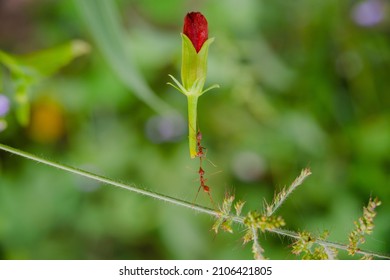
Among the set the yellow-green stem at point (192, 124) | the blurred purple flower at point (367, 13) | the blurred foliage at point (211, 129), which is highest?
the blurred purple flower at point (367, 13)

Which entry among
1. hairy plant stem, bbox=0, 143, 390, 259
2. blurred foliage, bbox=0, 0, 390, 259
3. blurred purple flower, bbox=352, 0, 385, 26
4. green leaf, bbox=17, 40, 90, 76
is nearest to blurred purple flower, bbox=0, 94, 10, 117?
green leaf, bbox=17, 40, 90, 76

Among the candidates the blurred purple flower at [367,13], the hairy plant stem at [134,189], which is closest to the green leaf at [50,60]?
the hairy plant stem at [134,189]

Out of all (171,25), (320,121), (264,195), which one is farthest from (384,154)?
(171,25)

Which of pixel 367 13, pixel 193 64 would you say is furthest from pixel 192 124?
pixel 367 13

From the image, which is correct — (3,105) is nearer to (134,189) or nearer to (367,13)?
(134,189)

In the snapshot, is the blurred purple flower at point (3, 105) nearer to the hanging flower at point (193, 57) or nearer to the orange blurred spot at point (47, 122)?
the hanging flower at point (193, 57)

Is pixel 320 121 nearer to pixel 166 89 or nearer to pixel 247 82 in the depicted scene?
pixel 247 82
